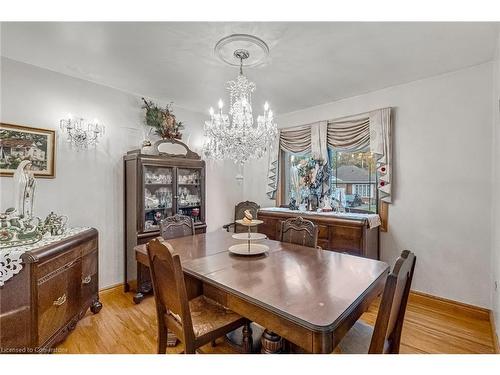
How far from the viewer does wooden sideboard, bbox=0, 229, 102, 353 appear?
1.65 m

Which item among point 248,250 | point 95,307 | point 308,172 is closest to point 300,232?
point 248,250

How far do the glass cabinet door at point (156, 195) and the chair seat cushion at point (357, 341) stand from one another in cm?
237

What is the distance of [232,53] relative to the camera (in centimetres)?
211

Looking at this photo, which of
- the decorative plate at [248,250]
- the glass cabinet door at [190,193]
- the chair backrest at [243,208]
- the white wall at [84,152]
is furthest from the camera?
the chair backrest at [243,208]

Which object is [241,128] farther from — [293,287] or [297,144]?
[297,144]

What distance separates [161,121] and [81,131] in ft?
3.03

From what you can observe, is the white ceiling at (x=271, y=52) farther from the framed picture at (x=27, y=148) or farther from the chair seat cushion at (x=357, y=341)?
the chair seat cushion at (x=357, y=341)

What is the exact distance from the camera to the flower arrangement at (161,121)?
3.25m

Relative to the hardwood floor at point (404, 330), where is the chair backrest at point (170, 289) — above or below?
above

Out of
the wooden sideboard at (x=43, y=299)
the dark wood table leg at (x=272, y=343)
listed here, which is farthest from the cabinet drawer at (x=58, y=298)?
the dark wood table leg at (x=272, y=343)

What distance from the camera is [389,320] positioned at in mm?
968

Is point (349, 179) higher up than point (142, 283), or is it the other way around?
point (349, 179)

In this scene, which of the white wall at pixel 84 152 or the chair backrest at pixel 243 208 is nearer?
the white wall at pixel 84 152
